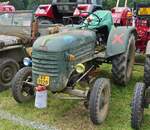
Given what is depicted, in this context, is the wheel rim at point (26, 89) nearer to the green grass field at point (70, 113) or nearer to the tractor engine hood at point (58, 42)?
the green grass field at point (70, 113)

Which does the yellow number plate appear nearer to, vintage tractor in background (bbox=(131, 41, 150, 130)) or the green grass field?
the green grass field

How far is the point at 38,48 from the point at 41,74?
1.24 feet

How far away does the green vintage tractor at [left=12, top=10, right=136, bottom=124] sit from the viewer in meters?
5.05

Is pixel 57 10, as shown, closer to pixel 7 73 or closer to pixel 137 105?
pixel 7 73

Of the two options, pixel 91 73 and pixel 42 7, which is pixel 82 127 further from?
pixel 42 7

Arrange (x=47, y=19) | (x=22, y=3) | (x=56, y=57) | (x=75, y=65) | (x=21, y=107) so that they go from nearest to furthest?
(x=56, y=57), (x=75, y=65), (x=21, y=107), (x=47, y=19), (x=22, y=3)

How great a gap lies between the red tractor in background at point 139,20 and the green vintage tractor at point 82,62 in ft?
3.64

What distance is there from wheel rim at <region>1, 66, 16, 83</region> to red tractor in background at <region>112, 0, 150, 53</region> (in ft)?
9.03

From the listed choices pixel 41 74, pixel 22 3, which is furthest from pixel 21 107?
pixel 22 3

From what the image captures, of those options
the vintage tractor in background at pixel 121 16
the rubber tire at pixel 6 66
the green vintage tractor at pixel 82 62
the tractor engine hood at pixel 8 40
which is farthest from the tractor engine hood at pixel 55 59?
the vintage tractor in background at pixel 121 16

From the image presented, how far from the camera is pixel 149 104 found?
502 centimetres

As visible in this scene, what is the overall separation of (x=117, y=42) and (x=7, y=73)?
2.21 m

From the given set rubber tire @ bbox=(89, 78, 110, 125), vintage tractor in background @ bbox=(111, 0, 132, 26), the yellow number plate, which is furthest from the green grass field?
vintage tractor in background @ bbox=(111, 0, 132, 26)

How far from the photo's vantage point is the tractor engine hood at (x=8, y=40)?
6818 mm
